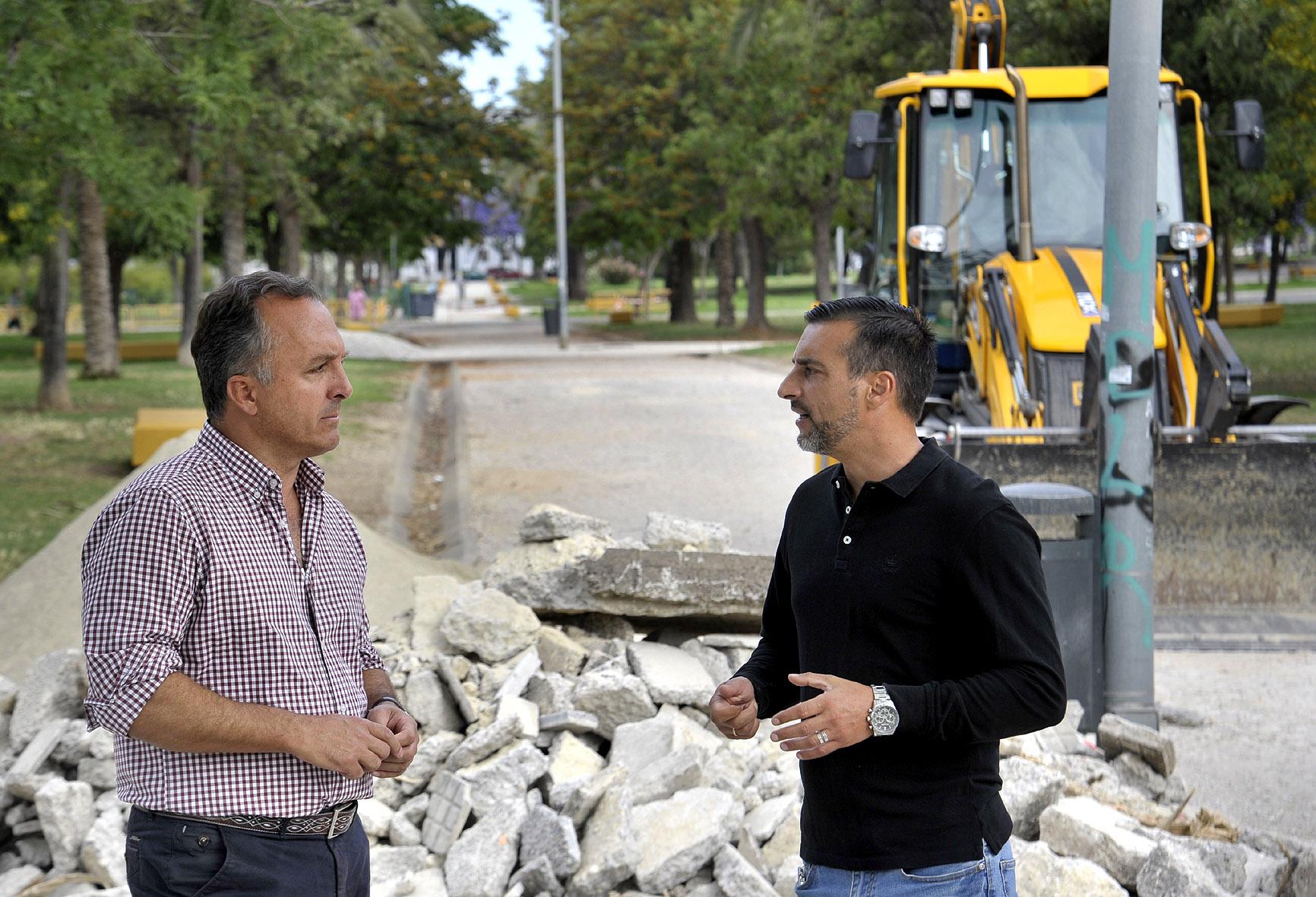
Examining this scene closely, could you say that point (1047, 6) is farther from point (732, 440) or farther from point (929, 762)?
point (929, 762)

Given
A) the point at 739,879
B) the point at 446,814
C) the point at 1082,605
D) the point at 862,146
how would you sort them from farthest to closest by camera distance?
1. the point at 862,146
2. the point at 1082,605
3. the point at 446,814
4. the point at 739,879

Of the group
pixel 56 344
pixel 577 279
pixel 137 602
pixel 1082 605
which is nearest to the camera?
pixel 137 602

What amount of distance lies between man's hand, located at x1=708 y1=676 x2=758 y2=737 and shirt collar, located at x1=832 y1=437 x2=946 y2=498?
0.52 metres

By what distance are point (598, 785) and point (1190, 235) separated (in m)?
6.71

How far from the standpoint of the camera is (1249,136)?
9.07 m

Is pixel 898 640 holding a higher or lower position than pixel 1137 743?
higher

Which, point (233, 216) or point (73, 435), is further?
point (233, 216)

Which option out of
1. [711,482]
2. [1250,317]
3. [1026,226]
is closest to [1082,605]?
[1026,226]

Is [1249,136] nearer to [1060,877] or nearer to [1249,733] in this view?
[1249,733]

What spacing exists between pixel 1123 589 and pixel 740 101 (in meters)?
30.2

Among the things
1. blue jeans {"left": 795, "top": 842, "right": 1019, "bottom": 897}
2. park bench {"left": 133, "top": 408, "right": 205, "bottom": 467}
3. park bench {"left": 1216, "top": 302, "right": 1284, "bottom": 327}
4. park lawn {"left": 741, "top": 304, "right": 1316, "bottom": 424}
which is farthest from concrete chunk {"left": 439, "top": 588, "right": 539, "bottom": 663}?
park bench {"left": 1216, "top": 302, "right": 1284, "bottom": 327}

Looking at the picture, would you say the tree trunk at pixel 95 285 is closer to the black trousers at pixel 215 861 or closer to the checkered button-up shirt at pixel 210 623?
the checkered button-up shirt at pixel 210 623

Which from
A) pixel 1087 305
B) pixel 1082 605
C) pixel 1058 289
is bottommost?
pixel 1082 605

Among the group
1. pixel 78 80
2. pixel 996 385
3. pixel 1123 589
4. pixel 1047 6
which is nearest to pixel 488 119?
pixel 1047 6
